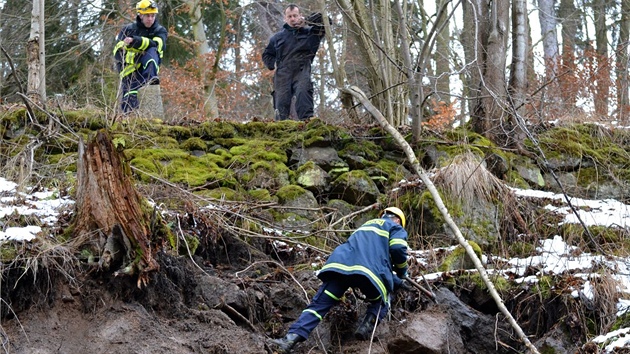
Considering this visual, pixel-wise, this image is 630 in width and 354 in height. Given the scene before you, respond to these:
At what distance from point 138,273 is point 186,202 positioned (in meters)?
1.31

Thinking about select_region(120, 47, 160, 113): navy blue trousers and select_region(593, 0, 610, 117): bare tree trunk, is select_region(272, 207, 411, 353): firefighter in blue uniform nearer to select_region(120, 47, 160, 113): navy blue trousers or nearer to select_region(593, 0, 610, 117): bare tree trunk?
select_region(120, 47, 160, 113): navy blue trousers

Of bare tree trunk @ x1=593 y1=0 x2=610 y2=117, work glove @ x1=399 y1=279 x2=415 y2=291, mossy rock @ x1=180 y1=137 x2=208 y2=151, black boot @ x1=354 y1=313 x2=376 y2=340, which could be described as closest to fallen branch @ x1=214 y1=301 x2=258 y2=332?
black boot @ x1=354 y1=313 x2=376 y2=340

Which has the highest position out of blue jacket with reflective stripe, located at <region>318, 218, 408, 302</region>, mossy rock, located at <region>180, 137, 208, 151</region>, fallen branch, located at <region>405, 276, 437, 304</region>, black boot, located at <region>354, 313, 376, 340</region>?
mossy rock, located at <region>180, 137, 208, 151</region>

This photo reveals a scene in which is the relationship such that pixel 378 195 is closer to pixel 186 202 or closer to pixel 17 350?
pixel 186 202

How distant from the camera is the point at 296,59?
1072cm

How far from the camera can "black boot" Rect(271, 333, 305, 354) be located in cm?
588

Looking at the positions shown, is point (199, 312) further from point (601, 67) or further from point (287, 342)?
point (601, 67)

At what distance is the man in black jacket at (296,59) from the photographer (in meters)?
10.6

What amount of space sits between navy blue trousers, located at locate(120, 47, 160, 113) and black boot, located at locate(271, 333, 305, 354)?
4952 millimetres

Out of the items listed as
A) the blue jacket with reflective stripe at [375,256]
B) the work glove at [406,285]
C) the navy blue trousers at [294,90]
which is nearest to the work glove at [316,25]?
the navy blue trousers at [294,90]

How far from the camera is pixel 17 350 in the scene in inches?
207

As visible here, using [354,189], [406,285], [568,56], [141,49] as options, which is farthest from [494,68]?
[568,56]

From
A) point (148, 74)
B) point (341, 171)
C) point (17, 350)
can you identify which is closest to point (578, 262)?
point (341, 171)

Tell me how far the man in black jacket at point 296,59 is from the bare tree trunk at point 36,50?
3382 mm
